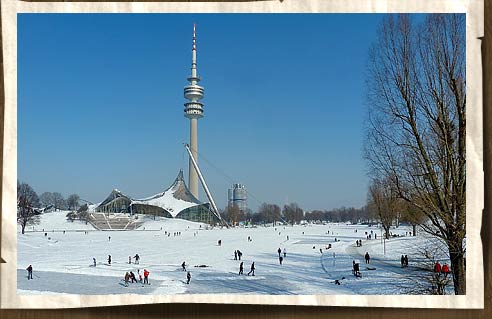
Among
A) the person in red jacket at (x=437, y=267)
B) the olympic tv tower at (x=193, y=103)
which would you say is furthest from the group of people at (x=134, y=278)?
the person in red jacket at (x=437, y=267)

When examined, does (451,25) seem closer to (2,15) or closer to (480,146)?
(480,146)

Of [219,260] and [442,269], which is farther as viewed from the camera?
[219,260]

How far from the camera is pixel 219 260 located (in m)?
2.43

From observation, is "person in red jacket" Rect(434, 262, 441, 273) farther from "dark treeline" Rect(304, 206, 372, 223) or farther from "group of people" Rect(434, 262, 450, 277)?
"dark treeline" Rect(304, 206, 372, 223)

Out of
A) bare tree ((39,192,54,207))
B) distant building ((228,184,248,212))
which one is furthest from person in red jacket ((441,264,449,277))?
bare tree ((39,192,54,207))

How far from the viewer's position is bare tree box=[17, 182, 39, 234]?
6.76 ft

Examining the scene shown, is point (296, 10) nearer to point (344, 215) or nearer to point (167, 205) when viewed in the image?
point (344, 215)

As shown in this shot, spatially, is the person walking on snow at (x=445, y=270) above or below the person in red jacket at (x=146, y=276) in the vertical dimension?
above

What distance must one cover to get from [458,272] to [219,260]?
121cm

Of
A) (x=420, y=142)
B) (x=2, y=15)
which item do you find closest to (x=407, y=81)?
(x=420, y=142)

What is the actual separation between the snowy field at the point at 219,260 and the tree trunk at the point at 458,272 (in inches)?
6.9

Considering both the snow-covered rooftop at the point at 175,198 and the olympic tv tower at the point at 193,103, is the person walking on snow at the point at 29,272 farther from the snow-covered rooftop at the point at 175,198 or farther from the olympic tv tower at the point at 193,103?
the olympic tv tower at the point at 193,103

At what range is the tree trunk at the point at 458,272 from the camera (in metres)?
2.04

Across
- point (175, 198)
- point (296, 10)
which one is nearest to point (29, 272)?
point (175, 198)
